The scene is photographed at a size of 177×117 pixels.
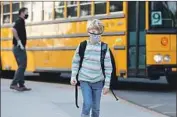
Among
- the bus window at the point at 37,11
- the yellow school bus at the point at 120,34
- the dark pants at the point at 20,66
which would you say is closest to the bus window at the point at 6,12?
the bus window at the point at 37,11

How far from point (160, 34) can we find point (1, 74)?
21.5 ft

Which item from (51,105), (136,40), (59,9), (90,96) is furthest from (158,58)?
(90,96)

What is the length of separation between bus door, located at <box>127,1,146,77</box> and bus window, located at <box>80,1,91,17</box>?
1.22 m

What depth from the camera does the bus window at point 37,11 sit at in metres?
14.8

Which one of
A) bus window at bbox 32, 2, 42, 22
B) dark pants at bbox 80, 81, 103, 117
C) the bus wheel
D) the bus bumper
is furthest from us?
bus window at bbox 32, 2, 42, 22

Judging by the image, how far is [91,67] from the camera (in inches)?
272

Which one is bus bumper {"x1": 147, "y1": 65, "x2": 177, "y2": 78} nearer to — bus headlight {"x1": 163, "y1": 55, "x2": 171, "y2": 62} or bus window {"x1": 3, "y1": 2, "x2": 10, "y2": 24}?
bus headlight {"x1": 163, "y1": 55, "x2": 171, "y2": 62}

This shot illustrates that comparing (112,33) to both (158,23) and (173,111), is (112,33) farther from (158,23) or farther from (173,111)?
(173,111)

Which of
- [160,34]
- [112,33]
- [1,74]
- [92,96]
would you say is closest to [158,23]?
[160,34]

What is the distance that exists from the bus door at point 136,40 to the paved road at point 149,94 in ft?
1.87

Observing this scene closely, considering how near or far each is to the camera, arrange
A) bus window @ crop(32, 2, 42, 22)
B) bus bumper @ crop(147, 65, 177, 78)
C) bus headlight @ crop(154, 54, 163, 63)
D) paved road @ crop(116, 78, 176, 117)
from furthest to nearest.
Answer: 1. bus window @ crop(32, 2, 42, 22)
2. bus bumper @ crop(147, 65, 177, 78)
3. bus headlight @ crop(154, 54, 163, 63)
4. paved road @ crop(116, 78, 176, 117)

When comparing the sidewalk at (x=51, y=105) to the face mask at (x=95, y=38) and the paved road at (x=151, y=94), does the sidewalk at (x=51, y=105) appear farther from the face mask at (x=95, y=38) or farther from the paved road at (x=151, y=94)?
the face mask at (x=95, y=38)

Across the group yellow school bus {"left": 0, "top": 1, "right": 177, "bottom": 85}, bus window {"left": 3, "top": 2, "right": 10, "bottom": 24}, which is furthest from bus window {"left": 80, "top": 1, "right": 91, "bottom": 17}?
bus window {"left": 3, "top": 2, "right": 10, "bottom": 24}

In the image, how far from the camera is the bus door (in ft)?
40.0
